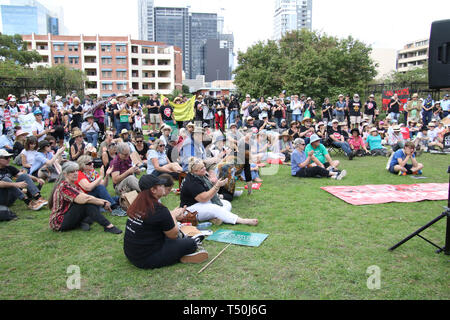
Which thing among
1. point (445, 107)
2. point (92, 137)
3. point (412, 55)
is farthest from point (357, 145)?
point (412, 55)

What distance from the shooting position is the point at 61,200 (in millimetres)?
5141

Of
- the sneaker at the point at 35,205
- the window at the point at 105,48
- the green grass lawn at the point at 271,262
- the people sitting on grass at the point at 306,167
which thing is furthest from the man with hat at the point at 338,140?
the window at the point at 105,48

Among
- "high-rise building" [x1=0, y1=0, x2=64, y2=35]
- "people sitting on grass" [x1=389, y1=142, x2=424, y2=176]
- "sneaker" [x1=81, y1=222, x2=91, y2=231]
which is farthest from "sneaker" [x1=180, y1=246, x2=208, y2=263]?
"high-rise building" [x1=0, y1=0, x2=64, y2=35]

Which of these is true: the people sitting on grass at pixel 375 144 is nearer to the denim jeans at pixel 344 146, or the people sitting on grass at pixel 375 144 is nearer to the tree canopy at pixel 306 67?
the denim jeans at pixel 344 146

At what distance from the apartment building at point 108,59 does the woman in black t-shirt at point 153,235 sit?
242ft

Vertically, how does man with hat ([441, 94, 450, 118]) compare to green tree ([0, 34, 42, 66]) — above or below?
below

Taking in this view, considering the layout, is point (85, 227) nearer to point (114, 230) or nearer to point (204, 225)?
point (114, 230)

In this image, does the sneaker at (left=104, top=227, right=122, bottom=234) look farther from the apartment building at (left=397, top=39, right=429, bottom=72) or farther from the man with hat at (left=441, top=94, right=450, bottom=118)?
the apartment building at (left=397, top=39, right=429, bottom=72)

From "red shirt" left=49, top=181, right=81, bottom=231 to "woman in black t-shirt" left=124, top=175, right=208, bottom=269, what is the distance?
160cm

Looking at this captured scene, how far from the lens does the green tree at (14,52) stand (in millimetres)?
50481

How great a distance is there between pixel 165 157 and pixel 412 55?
102 meters

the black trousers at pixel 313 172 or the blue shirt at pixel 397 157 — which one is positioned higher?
the blue shirt at pixel 397 157

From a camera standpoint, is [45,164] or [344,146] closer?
[45,164]

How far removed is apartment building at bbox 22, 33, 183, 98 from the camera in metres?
74.4
